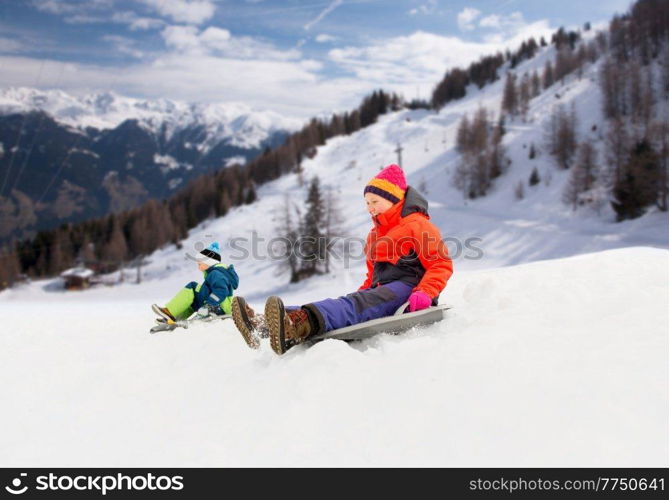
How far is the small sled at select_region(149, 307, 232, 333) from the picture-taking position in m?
5.99

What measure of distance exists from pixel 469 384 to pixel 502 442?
0.48 metres

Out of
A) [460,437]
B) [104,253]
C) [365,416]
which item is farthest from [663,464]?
[104,253]

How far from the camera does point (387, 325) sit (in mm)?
3830

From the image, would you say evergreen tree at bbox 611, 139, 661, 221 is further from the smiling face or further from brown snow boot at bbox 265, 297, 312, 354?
brown snow boot at bbox 265, 297, 312, 354

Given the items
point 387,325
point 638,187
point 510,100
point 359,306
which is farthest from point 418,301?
point 510,100

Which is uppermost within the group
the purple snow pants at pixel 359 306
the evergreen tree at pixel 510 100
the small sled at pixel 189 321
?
the evergreen tree at pixel 510 100

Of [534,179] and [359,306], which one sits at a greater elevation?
[534,179]

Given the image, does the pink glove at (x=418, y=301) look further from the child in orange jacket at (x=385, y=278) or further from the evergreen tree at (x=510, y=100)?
the evergreen tree at (x=510, y=100)

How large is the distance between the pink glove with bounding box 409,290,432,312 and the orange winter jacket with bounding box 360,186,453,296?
9cm

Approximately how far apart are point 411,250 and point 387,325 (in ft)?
2.85

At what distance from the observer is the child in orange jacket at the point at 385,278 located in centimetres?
370

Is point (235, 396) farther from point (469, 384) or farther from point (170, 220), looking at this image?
point (170, 220)

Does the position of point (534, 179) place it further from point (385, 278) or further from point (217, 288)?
point (385, 278)

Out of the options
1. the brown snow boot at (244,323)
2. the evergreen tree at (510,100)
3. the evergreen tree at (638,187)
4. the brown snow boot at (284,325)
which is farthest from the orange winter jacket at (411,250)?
the evergreen tree at (510,100)
